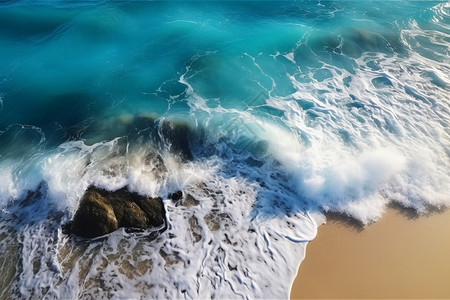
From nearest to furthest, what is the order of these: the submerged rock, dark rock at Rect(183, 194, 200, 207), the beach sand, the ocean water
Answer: the beach sand → the ocean water → the submerged rock → dark rock at Rect(183, 194, 200, 207)

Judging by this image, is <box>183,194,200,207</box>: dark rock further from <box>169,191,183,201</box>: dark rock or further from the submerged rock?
the submerged rock

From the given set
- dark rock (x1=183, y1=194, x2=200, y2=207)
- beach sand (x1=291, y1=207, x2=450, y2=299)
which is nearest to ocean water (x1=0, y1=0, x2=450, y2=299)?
dark rock (x1=183, y1=194, x2=200, y2=207)

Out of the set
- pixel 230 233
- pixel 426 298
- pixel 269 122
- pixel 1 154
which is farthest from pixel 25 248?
pixel 426 298

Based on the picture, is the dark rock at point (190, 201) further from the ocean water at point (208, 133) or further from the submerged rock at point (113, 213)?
the submerged rock at point (113, 213)

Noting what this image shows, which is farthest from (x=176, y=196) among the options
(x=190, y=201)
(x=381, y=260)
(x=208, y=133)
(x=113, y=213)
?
(x=381, y=260)

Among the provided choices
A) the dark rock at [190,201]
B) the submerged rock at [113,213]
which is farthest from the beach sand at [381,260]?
the submerged rock at [113,213]

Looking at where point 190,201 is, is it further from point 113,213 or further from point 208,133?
point 208,133
